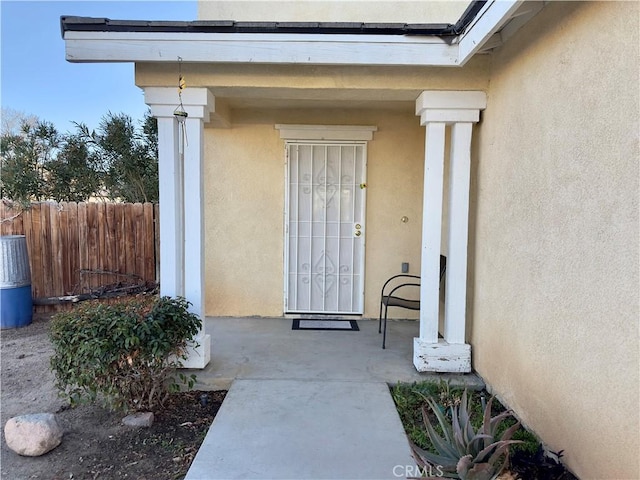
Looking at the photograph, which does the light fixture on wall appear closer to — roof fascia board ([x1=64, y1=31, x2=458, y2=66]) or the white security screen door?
roof fascia board ([x1=64, y1=31, x2=458, y2=66])

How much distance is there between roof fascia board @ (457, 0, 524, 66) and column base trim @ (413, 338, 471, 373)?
2454 mm

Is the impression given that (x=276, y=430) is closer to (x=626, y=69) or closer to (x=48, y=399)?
(x=48, y=399)

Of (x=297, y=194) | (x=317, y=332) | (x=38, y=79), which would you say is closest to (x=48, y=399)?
(x=317, y=332)

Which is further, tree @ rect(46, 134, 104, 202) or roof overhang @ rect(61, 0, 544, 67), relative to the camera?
tree @ rect(46, 134, 104, 202)

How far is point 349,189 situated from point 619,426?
13.0 ft

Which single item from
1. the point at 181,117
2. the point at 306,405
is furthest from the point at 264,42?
the point at 306,405

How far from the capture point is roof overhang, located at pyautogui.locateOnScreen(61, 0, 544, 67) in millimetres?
3211

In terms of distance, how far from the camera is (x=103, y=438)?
282cm

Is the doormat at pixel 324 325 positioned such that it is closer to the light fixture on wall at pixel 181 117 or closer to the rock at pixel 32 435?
the light fixture on wall at pixel 181 117

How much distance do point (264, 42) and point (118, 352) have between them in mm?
2607

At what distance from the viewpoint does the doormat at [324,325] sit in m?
5.00

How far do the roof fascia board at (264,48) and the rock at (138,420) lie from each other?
9.19 ft

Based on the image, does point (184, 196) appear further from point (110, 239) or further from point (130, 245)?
point (110, 239)

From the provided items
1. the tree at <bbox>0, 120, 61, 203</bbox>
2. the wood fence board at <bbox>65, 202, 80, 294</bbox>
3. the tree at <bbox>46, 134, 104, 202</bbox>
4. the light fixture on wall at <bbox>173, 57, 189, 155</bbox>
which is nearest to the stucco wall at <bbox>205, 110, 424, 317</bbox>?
the light fixture on wall at <bbox>173, 57, 189, 155</bbox>
